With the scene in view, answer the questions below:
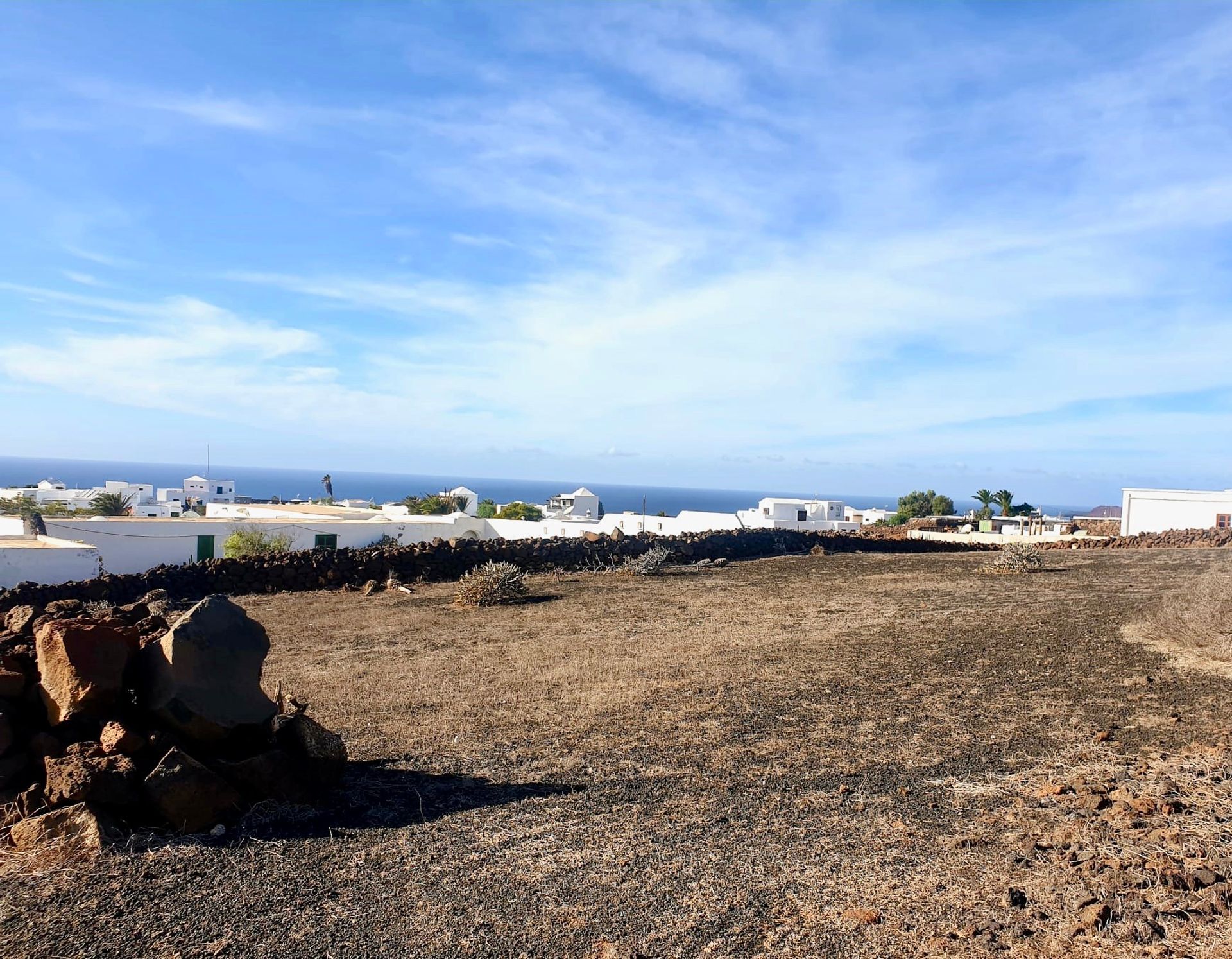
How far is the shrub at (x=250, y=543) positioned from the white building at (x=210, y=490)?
70.6 m

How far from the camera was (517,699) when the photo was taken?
848 cm

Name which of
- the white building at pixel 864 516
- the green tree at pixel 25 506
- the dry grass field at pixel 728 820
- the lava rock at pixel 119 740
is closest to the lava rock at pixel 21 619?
the lava rock at pixel 119 740

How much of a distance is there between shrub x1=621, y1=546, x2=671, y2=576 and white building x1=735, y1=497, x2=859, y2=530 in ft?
104

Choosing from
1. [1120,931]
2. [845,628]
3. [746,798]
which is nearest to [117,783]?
[746,798]

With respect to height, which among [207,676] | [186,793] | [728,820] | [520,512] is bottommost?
Result: [728,820]

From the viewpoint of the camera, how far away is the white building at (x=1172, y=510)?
33.3 m

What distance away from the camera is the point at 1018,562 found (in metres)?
17.1

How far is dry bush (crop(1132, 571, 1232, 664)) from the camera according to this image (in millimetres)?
8688

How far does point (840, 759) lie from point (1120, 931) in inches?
106

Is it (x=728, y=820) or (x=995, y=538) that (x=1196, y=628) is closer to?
(x=728, y=820)

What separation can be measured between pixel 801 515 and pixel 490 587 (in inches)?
1850

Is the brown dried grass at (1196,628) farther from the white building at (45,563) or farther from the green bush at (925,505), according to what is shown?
the green bush at (925,505)

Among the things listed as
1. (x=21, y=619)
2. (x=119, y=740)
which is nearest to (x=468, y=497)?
(x=21, y=619)

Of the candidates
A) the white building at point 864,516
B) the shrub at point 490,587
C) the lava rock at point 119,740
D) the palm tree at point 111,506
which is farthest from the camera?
the white building at point 864,516
